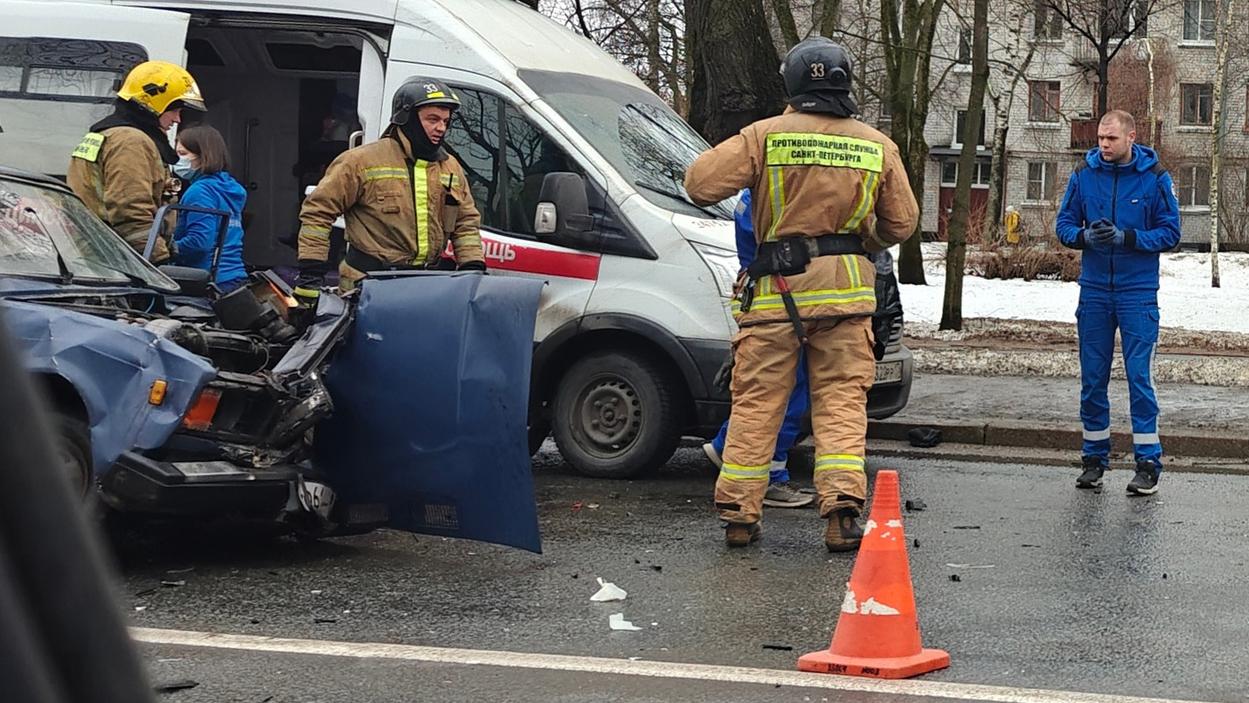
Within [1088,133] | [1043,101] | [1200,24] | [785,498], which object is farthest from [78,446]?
[1200,24]

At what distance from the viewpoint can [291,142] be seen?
1145cm

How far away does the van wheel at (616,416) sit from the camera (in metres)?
8.19

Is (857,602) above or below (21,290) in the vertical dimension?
below

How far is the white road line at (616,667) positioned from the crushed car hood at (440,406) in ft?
3.77

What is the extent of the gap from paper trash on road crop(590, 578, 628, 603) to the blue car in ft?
1.19

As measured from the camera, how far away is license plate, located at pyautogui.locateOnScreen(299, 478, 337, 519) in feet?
19.1

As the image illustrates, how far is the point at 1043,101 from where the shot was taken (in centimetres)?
5850

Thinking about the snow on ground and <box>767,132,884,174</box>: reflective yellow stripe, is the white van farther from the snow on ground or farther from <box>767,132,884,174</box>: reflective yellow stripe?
the snow on ground

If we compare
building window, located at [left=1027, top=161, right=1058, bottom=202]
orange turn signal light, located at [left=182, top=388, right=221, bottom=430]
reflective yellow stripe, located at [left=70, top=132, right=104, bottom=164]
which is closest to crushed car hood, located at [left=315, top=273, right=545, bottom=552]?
orange turn signal light, located at [left=182, top=388, right=221, bottom=430]

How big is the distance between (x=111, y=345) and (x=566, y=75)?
156 inches

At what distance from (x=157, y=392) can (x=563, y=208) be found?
10.2 ft

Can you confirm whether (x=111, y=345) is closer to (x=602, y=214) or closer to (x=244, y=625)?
(x=244, y=625)

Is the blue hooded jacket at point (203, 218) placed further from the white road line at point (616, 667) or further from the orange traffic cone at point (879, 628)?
the orange traffic cone at point (879, 628)

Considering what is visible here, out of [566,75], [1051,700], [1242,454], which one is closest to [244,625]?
[1051,700]
